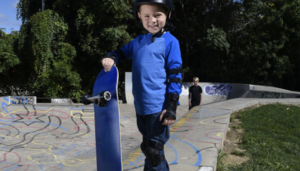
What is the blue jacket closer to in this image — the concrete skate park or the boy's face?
the boy's face

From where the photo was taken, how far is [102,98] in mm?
2086

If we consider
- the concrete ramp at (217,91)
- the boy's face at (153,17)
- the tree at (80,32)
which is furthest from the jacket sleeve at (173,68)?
the tree at (80,32)

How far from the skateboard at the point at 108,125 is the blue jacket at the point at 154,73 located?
0.62ft

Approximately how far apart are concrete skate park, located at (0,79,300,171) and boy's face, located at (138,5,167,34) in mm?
1615

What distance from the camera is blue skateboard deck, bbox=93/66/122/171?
2129mm

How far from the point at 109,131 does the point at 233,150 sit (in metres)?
2.72

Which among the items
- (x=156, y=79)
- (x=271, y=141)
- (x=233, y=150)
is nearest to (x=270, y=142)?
(x=271, y=141)

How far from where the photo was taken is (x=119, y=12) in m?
17.2

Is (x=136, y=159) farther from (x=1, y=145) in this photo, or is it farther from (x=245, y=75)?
(x=245, y=75)

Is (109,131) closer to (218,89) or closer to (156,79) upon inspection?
(156,79)

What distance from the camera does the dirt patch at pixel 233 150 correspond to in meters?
3.69

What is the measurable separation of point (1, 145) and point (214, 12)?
669 inches

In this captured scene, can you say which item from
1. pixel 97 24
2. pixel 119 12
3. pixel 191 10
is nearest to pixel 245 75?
pixel 191 10

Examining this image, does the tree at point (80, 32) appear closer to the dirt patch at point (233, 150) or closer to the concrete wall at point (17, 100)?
the concrete wall at point (17, 100)
